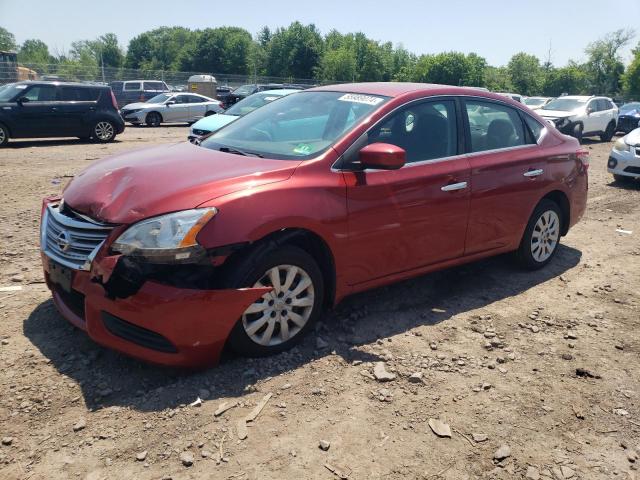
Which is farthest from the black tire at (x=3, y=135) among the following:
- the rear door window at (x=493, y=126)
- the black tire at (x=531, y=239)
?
the black tire at (x=531, y=239)

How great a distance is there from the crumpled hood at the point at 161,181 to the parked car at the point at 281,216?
13 mm

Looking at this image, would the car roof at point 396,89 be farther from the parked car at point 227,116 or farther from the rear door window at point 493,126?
the parked car at point 227,116

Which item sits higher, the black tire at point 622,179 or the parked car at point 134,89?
the parked car at point 134,89

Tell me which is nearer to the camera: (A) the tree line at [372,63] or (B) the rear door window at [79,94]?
(B) the rear door window at [79,94]

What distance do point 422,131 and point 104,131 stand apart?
12.9 metres

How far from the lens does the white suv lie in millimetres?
18719

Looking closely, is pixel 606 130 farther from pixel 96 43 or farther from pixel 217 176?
pixel 96 43

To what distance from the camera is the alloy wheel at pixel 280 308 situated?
10.8ft

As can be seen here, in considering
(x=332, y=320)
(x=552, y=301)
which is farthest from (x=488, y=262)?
(x=332, y=320)

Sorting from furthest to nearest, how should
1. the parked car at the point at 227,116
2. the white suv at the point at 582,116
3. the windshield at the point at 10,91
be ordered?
the white suv at the point at 582,116, the windshield at the point at 10,91, the parked car at the point at 227,116

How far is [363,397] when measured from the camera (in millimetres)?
3137

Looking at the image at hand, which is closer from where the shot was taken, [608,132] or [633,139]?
[633,139]

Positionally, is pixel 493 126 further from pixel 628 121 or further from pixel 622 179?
pixel 628 121

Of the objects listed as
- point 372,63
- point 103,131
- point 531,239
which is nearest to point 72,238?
point 531,239
